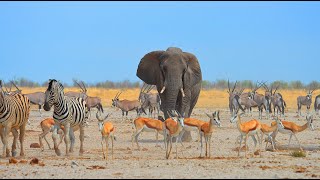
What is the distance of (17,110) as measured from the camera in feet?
59.4

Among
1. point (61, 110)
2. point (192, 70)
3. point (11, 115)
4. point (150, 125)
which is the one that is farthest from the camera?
point (192, 70)

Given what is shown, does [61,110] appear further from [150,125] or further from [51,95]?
[150,125]

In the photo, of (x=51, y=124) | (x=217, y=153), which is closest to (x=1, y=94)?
(x=51, y=124)

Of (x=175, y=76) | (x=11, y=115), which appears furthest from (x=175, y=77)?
(x=11, y=115)

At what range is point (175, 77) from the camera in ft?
74.2

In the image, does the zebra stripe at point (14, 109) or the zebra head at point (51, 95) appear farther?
the zebra head at point (51, 95)

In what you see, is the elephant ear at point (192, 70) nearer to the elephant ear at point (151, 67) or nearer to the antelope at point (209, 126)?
the elephant ear at point (151, 67)

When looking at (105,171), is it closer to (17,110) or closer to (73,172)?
(73,172)

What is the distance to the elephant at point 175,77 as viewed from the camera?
22.5 meters

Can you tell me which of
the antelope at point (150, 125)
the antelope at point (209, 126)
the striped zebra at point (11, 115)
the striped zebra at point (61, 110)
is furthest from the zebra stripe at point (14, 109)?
the antelope at point (209, 126)

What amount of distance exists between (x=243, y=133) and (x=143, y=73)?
283 inches

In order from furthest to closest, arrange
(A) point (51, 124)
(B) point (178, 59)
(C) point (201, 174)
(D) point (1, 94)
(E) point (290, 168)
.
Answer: (B) point (178, 59), (A) point (51, 124), (D) point (1, 94), (E) point (290, 168), (C) point (201, 174)

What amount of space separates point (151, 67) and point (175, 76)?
86.1 inches

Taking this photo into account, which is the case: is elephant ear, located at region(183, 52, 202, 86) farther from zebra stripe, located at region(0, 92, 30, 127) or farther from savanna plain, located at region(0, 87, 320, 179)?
zebra stripe, located at region(0, 92, 30, 127)
